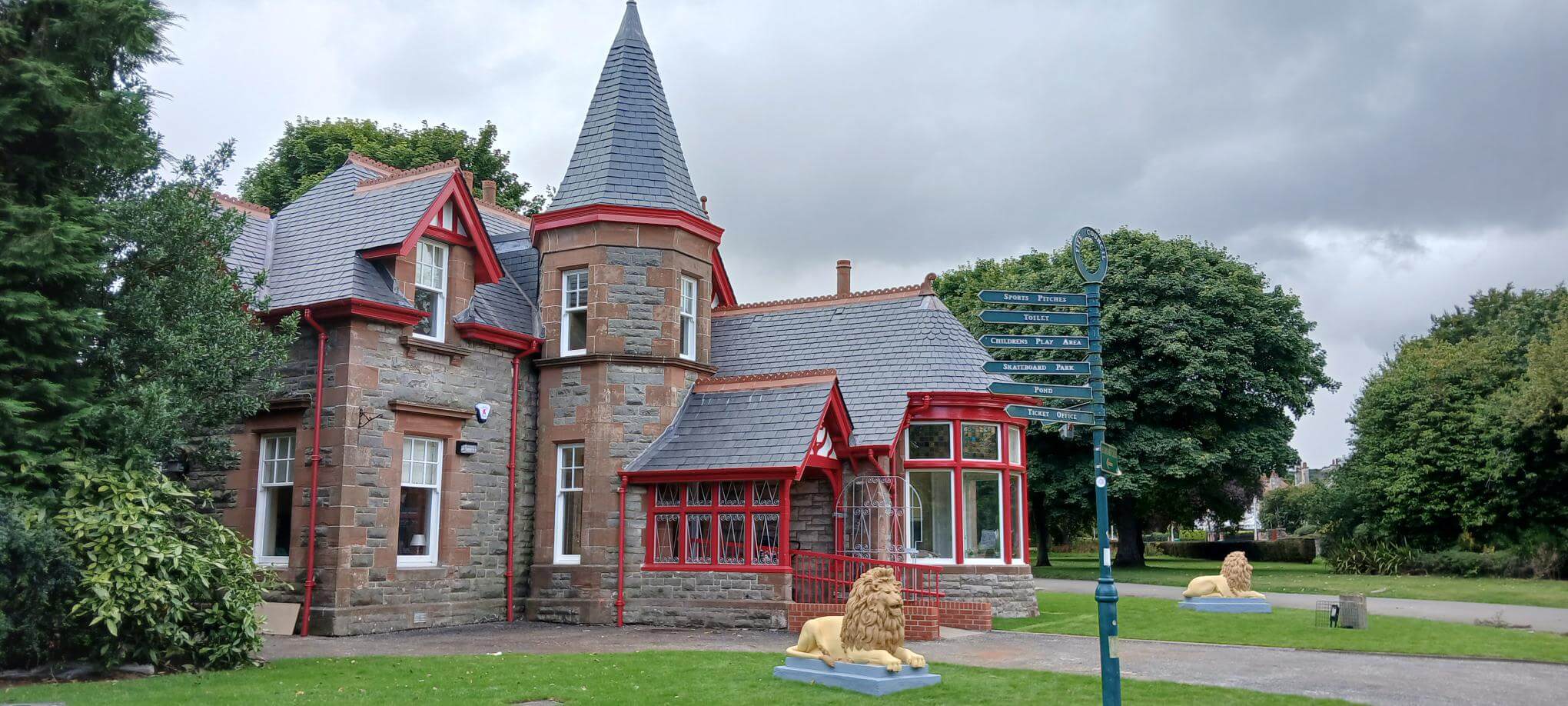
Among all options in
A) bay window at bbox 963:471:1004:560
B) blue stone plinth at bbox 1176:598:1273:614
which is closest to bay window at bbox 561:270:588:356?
bay window at bbox 963:471:1004:560

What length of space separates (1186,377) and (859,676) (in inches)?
1046

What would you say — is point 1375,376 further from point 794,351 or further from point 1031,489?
point 794,351

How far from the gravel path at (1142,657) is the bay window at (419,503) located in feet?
4.19

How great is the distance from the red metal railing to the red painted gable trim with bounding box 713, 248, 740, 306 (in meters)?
7.41

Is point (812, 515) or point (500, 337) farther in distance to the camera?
point (812, 515)

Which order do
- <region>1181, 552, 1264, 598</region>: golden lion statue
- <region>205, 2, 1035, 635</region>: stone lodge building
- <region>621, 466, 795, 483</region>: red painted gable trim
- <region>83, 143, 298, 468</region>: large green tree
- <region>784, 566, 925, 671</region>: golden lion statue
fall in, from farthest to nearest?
<region>1181, 552, 1264, 598</region>: golden lion statue, <region>621, 466, 795, 483</region>: red painted gable trim, <region>205, 2, 1035, 635</region>: stone lodge building, <region>83, 143, 298, 468</region>: large green tree, <region>784, 566, 925, 671</region>: golden lion statue

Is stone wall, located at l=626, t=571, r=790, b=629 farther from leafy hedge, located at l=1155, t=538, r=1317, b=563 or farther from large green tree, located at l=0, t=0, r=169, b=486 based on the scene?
leafy hedge, located at l=1155, t=538, r=1317, b=563

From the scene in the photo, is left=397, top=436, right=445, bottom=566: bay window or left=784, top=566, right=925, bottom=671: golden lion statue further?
left=397, top=436, right=445, bottom=566: bay window

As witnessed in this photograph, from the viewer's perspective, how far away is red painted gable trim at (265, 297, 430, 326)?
1645 centimetres

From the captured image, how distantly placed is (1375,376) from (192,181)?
153 feet

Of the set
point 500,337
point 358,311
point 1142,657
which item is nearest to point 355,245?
point 358,311

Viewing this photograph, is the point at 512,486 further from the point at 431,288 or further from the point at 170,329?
the point at 170,329

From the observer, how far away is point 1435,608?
2291 centimetres

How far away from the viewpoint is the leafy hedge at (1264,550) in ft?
172
